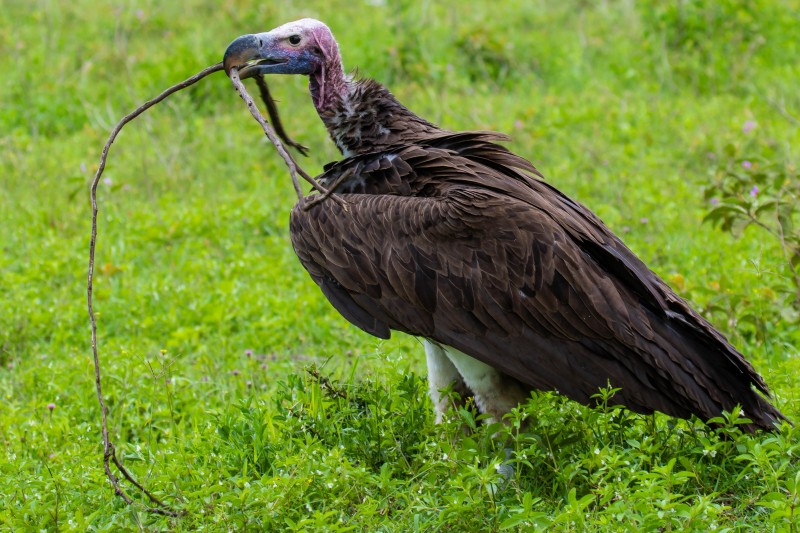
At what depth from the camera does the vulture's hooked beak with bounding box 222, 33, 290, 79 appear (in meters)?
Result: 4.54

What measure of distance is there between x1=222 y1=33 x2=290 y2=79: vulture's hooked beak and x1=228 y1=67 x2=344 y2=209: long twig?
0.07 metres

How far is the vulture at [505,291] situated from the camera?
3977 millimetres

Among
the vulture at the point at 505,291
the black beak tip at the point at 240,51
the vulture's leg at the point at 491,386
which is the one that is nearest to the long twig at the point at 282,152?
the black beak tip at the point at 240,51

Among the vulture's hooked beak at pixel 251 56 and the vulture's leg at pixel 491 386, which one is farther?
the vulture's hooked beak at pixel 251 56

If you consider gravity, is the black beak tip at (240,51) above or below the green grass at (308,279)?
above

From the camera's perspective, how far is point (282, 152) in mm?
3471

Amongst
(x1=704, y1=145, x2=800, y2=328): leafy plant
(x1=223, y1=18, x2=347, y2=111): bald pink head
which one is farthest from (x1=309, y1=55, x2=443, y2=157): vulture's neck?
(x1=704, y1=145, x2=800, y2=328): leafy plant

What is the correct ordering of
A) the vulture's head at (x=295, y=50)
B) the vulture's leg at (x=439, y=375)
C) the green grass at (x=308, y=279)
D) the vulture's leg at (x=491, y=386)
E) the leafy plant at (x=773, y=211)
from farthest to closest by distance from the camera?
the leafy plant at (x=773, y=211), the vulture's head at (x=295, y=50), the vulture's leg at (x=439, y=375), the vulture's leg at (x=491, y=386), the green grass at (x=308, y=279)

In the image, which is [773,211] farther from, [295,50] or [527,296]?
[295,50]

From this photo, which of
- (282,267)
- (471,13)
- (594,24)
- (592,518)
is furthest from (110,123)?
(592,518)

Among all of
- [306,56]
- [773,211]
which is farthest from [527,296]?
[773,211]

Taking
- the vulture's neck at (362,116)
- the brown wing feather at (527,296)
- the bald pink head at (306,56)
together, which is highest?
the bald pink head at (306,56)

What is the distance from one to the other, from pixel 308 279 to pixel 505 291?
2485 mm

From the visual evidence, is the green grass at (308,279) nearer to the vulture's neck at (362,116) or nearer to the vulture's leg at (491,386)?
the vulture's leg at (491,386)
